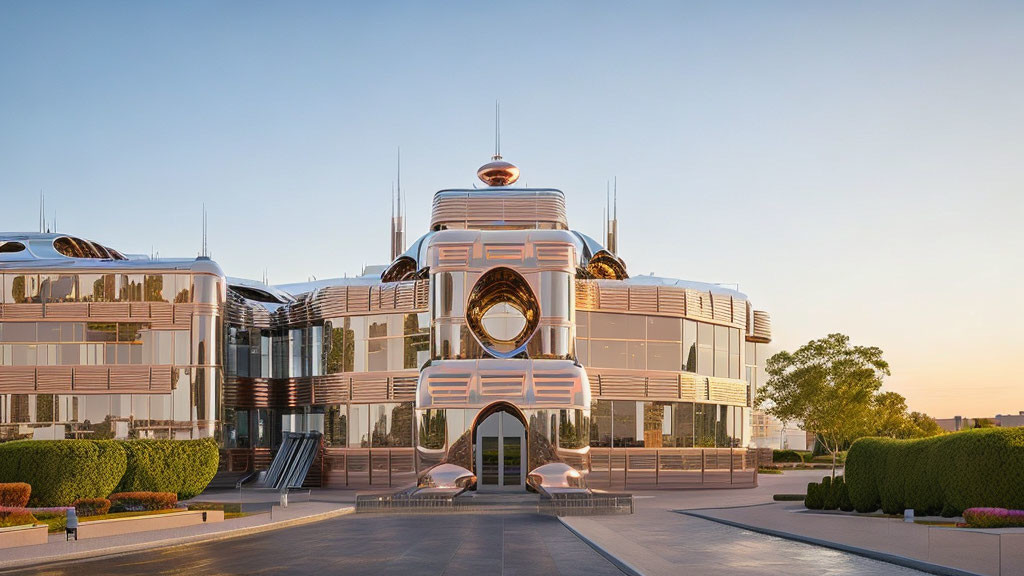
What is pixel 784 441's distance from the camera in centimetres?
10606

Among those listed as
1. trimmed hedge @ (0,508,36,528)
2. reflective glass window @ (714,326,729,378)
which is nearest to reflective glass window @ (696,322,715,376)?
reflective glass window @ (714,326,729,378)

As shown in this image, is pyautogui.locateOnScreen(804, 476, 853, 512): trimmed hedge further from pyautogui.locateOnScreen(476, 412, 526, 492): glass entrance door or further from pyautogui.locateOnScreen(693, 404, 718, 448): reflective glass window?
pyautogui.locateOnScreen(693, 404, 718, 448): reflective glass window

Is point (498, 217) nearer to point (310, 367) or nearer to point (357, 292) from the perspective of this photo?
point (357, 292)

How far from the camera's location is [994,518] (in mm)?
25625

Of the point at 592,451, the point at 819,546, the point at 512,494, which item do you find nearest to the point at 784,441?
the point at 592,451

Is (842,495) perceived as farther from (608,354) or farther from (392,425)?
(392,425)

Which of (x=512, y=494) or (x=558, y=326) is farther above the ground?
(x=558, y=326)

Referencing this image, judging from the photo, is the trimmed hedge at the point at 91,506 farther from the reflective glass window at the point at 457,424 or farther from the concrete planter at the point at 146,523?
the reflective glass window at the point at 457,424

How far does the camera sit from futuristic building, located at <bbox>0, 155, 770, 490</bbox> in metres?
47.2

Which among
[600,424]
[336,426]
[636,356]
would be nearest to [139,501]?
[336,426]

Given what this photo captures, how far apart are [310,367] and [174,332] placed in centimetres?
743

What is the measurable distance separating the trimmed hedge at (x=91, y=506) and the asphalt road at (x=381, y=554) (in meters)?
6.17

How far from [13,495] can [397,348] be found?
80.3ft

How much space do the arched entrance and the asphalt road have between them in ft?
51.8
